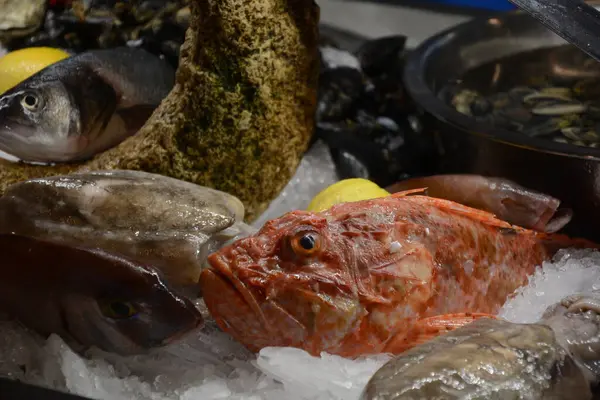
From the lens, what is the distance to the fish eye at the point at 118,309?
1183 mm

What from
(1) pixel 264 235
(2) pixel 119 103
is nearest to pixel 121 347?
(1) pixel 264 235

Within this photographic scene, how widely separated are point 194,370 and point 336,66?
1756 millimetres

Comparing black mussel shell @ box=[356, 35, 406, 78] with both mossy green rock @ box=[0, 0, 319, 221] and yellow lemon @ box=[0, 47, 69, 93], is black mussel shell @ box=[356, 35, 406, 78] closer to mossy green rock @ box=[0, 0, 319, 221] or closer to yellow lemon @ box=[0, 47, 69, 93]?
mossy green rock @ box=[0, 0, 319, 221]

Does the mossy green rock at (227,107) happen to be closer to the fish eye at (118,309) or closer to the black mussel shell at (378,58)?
the fish eye at (118,309)

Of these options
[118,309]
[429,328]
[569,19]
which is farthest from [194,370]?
[569,19]

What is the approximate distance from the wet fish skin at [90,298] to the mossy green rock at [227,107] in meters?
0.61

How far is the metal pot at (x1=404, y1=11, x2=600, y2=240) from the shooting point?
1749mm

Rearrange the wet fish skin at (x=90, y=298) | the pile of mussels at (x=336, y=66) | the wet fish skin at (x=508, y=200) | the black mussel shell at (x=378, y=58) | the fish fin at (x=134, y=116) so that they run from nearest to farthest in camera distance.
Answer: the wet fish skin at (x=90, y=298) < the wet fish skin at (x=508, y=200) < the fish fin at (x=134, y=116) < the pile of mussels at (x=336, y=66) < the black mussel shell at (x=378, y=58)

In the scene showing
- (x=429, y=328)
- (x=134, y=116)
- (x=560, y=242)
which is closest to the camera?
(x=429, y=328)

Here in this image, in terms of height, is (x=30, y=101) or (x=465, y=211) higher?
(x=30, y=101)

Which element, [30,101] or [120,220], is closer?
[120,220]

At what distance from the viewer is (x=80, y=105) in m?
1.85

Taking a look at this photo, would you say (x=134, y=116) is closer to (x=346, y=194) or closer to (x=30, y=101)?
(x=30, y=101)

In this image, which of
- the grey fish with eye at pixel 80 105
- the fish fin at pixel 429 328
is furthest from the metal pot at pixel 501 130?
the grey fish with eye at pixel 80 105
